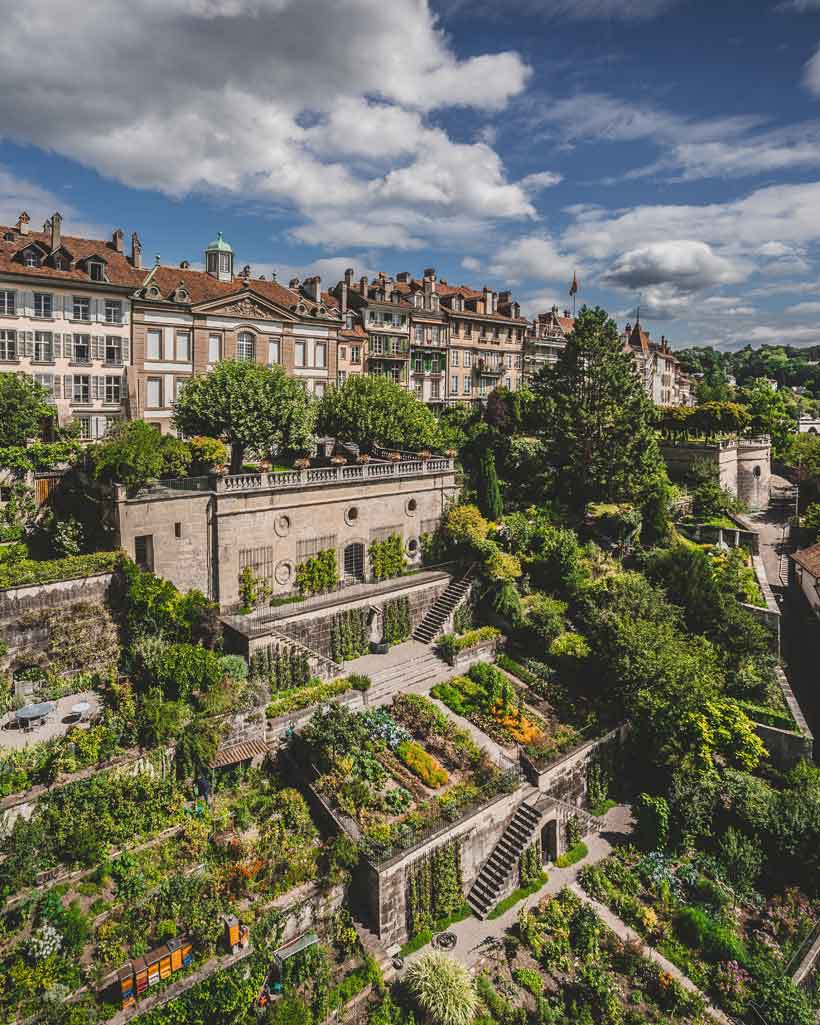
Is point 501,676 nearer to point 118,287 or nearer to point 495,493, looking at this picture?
point 495,493

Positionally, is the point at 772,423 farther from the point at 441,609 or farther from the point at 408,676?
the point at 408,676

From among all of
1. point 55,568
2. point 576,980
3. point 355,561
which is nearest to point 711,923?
point 576,980

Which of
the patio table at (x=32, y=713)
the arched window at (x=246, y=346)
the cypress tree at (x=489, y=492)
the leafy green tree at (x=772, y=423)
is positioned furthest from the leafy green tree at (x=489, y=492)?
the leafy green tree at (x=772, y=423)

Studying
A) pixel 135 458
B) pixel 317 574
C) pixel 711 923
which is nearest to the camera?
pixel 711 923

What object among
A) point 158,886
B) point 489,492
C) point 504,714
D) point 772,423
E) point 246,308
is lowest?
point 158,886

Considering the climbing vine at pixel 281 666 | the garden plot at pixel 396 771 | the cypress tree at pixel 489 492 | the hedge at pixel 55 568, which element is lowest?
the garden plot at pixel 396 771

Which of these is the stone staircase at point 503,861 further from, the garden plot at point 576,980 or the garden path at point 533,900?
the garden plot at point 576,980

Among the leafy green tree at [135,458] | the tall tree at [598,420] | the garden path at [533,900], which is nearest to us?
the garden path at [533,900]
